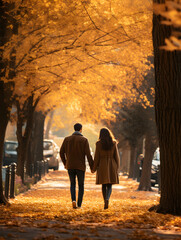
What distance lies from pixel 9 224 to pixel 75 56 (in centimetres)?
733

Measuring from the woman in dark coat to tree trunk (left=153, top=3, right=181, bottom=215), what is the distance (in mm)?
1306

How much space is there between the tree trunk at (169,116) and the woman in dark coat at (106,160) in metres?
1.31

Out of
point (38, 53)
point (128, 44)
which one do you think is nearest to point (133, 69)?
point (128, 44)

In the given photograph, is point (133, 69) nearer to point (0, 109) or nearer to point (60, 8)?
point (60, 8)

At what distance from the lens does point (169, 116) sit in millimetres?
9820

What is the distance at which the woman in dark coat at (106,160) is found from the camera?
35.6 feet

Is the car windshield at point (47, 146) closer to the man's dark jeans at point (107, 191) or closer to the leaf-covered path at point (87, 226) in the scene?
the man's dark jeans at point (107, 191)

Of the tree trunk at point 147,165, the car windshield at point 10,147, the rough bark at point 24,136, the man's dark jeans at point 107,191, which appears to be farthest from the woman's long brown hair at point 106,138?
the car windshield at point 10,147

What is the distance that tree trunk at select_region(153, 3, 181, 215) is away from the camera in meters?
9.77

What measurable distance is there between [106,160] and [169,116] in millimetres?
1926

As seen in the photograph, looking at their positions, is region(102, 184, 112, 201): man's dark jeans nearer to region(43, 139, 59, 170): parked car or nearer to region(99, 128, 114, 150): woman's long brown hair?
region(99, 128, 114, 150): woman's long brown hair

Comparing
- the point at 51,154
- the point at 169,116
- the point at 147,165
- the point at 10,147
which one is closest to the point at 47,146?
the point at 51,154

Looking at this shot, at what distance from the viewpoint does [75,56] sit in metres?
14.1

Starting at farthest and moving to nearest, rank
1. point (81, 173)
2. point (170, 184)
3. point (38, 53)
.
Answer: point (38, 53) < point (81, 173) < point (170, 184)
